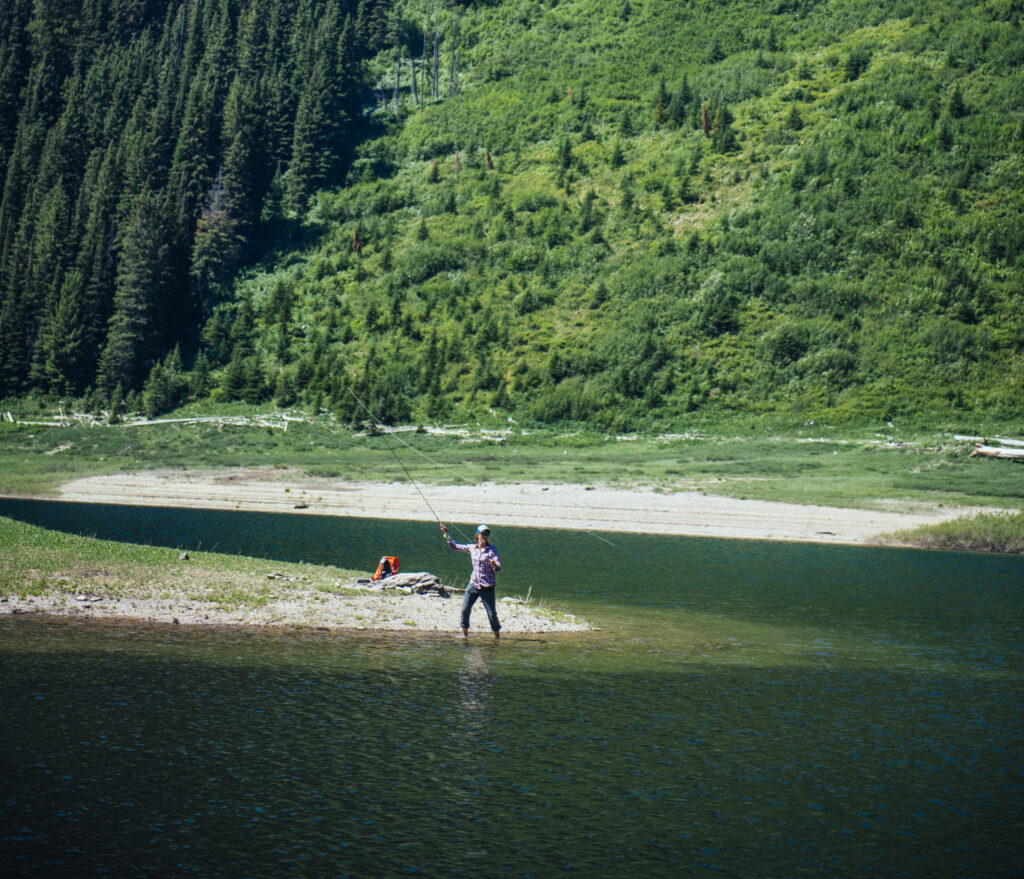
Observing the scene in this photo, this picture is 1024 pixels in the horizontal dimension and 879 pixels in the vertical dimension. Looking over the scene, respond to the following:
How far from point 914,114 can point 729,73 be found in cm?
2382

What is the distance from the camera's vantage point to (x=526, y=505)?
149 ft

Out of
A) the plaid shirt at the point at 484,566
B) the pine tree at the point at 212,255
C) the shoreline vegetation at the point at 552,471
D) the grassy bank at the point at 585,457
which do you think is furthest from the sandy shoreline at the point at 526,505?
the pine tree at the point at 212,255

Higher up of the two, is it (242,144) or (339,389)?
(242,144)

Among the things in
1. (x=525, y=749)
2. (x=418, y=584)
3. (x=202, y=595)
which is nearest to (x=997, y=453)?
(x=418, y=584)

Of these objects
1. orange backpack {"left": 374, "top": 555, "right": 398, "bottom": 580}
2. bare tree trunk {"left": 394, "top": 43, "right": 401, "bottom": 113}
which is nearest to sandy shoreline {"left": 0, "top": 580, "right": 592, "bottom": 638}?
orange backpack {"left": 374, "top": 555, "right": 398, "bottom": 580}

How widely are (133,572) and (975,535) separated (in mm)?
32011

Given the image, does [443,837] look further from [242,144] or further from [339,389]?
[242,144]

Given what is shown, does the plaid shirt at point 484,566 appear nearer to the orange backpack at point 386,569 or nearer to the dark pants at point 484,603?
the dark pants at point 484,603

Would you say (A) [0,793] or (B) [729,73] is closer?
(A) [0,793]

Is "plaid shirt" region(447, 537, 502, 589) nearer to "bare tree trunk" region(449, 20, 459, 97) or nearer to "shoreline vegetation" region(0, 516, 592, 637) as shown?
"shoreline vegetation" region(0, 516, 592, 637)

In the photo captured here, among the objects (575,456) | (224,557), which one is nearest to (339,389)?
(575,456)

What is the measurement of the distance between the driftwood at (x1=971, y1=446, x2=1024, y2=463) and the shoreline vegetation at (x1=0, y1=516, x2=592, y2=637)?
35.1 meters

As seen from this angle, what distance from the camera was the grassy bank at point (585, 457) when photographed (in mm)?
46344

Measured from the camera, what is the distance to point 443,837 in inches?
433
